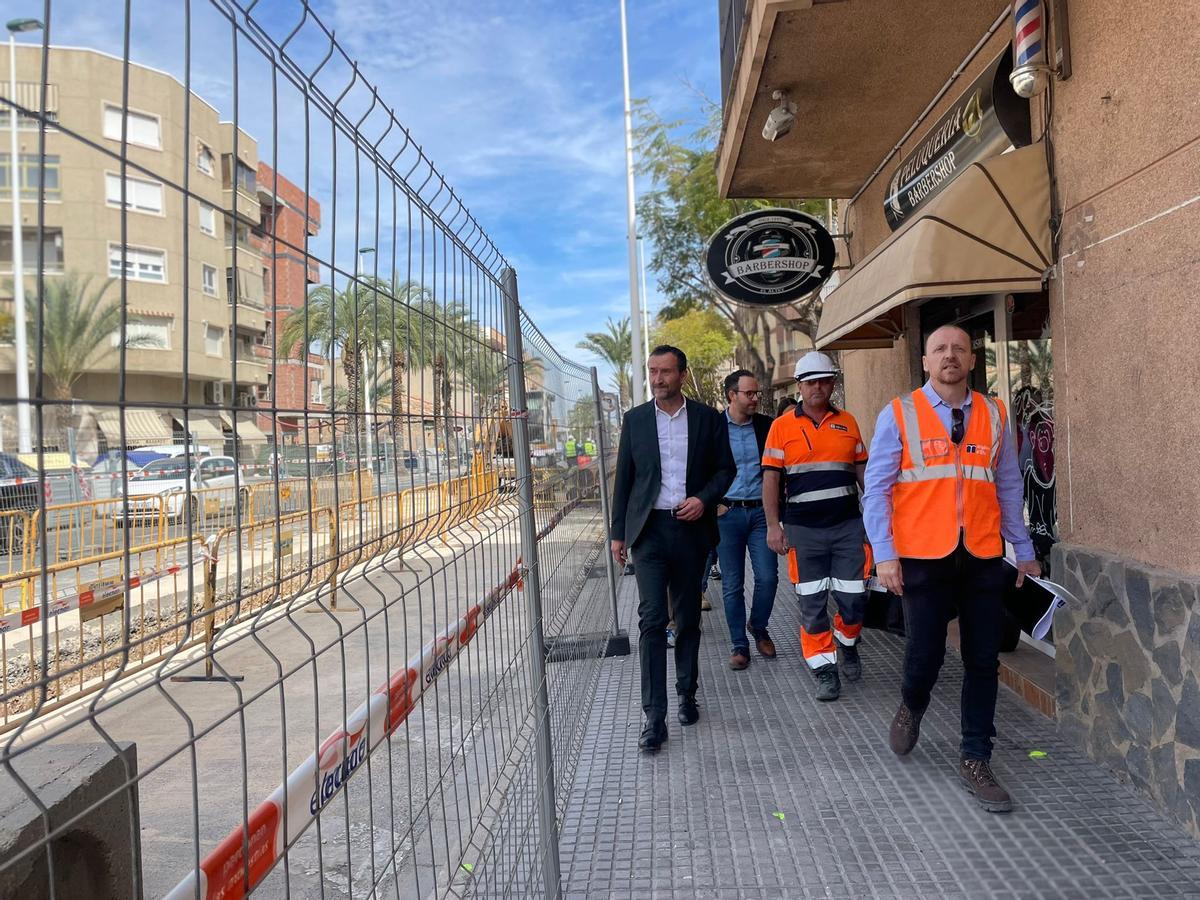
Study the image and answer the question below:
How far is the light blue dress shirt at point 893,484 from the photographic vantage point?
362cm

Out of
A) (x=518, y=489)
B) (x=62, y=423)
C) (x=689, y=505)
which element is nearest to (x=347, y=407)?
(x=62, y=423)

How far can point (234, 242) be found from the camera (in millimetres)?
1164

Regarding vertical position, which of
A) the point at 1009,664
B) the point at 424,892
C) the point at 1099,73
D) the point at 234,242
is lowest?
the point at 424,892

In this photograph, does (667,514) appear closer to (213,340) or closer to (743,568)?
(743,568)

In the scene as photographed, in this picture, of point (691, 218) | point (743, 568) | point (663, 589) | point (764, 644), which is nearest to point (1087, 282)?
point (663, 589)

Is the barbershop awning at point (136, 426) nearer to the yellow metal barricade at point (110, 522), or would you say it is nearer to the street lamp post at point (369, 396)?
the yellow metal barricade at point (110, 522)

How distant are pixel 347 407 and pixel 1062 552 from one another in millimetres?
3674

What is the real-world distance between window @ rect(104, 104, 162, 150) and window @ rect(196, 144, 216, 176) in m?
0.08

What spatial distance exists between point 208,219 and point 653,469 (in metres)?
3.48

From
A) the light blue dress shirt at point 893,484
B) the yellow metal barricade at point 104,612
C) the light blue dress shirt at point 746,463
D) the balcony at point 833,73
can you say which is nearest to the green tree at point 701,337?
the balcony at point 833,73

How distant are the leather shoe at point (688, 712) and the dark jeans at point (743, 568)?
3.45ft

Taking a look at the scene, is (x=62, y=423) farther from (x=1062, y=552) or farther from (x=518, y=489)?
(x=1062, y=552)

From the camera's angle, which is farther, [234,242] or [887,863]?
[887,863]

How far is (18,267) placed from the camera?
0.76 m
